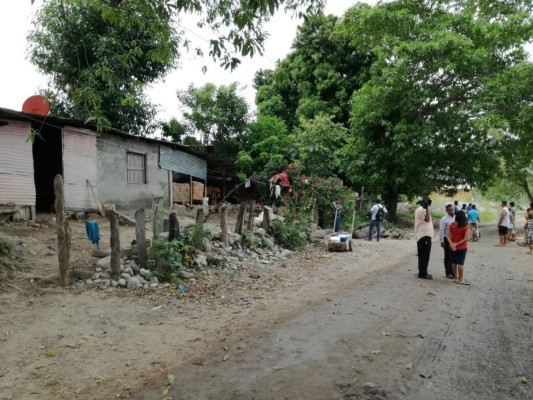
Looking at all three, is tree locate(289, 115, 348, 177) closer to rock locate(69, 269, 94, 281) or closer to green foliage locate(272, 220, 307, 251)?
green foliage locate(272, 220, 307, 251)

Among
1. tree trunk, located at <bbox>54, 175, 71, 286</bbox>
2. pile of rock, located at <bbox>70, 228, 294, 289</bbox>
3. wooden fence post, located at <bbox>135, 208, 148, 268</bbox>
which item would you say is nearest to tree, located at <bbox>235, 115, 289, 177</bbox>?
pile of rock, located at <bbox>70, 228, 294, 289</bbox>

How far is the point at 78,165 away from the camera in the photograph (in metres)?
12.6

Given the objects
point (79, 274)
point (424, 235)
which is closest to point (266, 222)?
point (424, 235)

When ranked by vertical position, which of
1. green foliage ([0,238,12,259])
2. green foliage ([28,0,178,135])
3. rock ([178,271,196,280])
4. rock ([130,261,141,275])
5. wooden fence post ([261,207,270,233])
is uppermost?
green foliage ([28,0,178,135])

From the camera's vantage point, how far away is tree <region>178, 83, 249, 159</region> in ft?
63.8

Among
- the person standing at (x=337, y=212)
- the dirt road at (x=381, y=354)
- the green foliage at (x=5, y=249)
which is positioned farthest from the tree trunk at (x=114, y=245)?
the person standing at (x=337, y=212)

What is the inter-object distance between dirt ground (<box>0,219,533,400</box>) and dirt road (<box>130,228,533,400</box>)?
0.06 ft

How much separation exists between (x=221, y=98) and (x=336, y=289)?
15.0m

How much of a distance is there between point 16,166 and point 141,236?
6673 mm

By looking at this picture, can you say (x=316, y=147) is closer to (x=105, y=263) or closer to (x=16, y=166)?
(x=16, y=166)

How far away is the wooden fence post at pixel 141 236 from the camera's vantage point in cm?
685

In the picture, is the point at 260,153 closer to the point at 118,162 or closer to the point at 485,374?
the point at 118,162

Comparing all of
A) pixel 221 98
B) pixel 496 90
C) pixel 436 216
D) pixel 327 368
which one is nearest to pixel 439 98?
pixel 496 90

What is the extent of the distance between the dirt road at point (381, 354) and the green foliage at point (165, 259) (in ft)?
8.99
